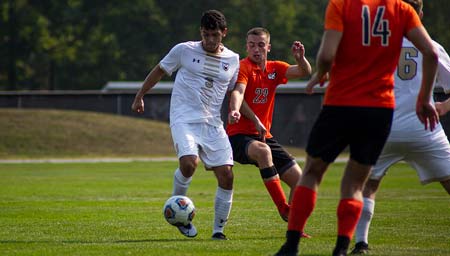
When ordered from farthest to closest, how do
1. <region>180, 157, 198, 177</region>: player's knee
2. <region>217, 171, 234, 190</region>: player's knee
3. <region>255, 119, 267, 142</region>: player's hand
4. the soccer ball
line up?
<region>255, 119, 267, 142</region>: player's hand < <region>217, 171, 234, 190</region>: player's knee < <region>180, 157, 198, 177</region>: player's knee < the soccer ball

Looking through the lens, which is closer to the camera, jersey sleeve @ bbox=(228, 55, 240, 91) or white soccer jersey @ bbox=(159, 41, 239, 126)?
white soccer jersey @ bbox=(159, 41, 239, 126)

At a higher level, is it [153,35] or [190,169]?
[190,169]

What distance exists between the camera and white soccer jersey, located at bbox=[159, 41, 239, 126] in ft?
31.8

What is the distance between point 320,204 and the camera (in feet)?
50.0

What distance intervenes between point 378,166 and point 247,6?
6397cm

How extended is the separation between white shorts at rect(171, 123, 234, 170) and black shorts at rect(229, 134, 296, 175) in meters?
0.80

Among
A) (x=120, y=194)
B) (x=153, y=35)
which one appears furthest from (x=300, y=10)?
(x=120, y=194)

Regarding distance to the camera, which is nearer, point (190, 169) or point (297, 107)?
point (190, 169)

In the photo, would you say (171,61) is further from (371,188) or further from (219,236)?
(371,188)

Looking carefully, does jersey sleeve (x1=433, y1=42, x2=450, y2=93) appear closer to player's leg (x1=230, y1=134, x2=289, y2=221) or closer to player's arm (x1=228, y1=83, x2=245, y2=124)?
player's arm (x1=228, y1=83, x2=245, y2=124)

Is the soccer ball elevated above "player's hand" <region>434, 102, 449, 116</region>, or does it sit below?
below

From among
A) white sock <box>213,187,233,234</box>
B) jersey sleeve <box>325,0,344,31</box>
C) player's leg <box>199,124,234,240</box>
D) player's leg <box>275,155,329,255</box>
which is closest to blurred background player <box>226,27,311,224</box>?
player's leg <box>199,124,234,240</box>

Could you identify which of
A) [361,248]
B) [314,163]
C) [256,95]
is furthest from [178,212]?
[314,163]

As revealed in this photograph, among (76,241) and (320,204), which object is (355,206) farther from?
(320,204)
